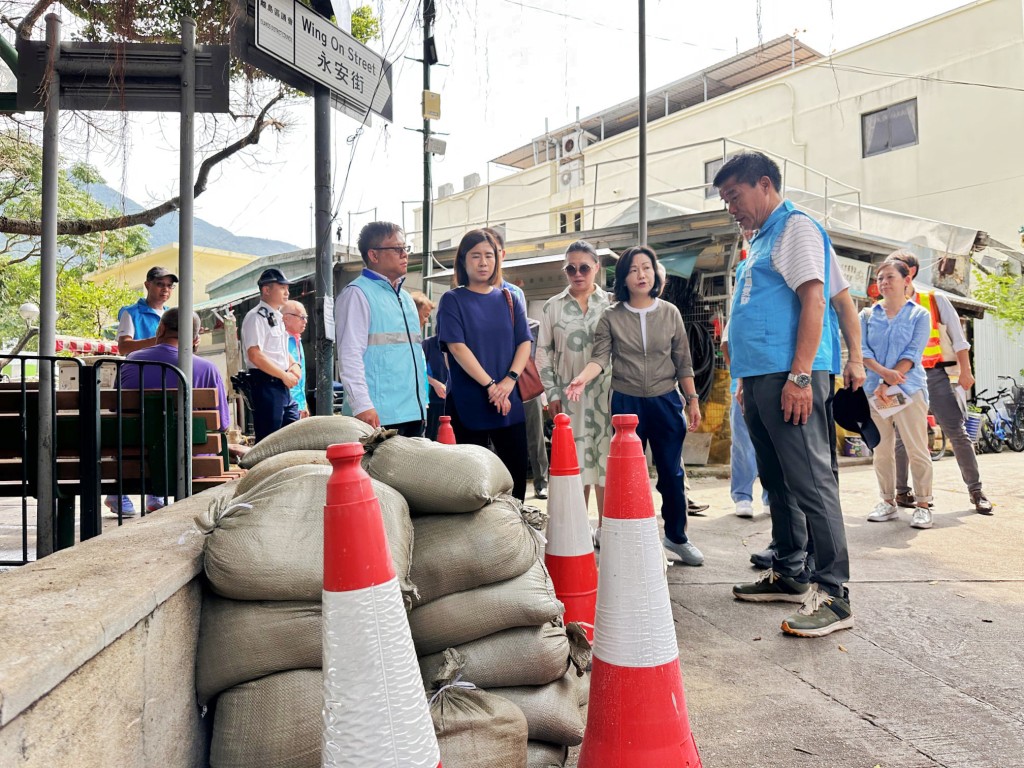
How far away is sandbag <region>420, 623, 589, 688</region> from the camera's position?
6.19 feet

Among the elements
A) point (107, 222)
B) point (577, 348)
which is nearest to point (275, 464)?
point (577, 348)

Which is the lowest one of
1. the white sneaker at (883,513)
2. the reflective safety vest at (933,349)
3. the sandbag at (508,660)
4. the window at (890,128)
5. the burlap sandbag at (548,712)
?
the white sneaker at (883,513)

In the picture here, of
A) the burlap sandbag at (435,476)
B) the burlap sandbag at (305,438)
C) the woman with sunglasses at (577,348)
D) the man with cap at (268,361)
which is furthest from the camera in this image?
the man with cap at (268,361)

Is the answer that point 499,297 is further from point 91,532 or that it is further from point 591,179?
point 591,179

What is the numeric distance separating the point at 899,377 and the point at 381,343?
407 cm

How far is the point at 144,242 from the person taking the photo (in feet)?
87.1

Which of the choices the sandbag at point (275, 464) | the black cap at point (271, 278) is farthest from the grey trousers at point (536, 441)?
→ the sandbag at point (275, 464)

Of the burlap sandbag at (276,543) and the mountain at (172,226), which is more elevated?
the mountain at (172,226)

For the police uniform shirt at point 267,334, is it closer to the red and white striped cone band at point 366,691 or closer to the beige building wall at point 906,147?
the red and white striped cone band at point 366,691

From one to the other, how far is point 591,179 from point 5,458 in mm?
18810

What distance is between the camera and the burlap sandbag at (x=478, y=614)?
75.1 inches

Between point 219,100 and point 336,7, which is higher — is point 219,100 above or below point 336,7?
below

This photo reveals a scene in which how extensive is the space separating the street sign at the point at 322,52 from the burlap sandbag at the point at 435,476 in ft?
5.81

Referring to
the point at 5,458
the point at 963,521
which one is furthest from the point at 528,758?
the point at 963,521
